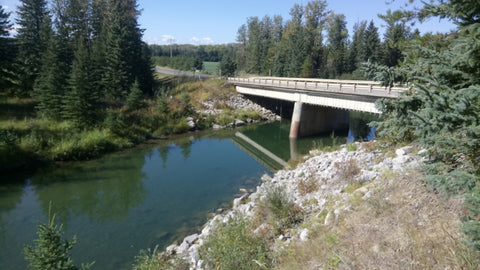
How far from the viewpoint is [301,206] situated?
984cm

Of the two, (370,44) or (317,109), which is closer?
(317,109)

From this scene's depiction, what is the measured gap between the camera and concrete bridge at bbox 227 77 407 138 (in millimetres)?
22000

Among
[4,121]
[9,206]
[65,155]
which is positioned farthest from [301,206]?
[4,121]

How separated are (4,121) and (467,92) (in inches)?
1120

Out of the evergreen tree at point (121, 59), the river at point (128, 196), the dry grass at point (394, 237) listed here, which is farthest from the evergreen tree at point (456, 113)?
the evergreen tree at point (121, 59)

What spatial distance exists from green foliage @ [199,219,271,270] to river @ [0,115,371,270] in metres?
3.86

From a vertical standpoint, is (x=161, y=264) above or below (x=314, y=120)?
below

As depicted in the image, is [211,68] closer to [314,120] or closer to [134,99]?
[134,99]

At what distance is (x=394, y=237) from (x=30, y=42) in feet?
127

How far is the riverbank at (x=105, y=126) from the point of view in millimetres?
19438

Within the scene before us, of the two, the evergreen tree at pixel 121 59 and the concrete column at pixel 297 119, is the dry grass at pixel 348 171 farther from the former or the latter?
the evergreen tree at pixel 121 59

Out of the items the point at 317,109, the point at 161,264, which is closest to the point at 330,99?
the point at 317,109

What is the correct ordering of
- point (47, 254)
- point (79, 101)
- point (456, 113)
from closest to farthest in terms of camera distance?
point (456, 113) → point (47, 254) → point (79, 101)

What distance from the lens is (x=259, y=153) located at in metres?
24.5
